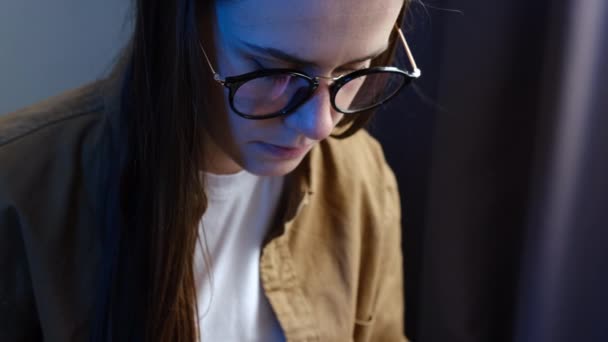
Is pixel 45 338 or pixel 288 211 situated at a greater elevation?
pixel 288 211

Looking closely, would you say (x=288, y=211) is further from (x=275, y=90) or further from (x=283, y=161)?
(x=275, y=90)

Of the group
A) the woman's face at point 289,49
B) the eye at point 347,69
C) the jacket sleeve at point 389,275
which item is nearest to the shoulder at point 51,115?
the woman's face at point 289,49

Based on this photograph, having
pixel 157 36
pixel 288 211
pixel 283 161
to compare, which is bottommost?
pixel 288 211

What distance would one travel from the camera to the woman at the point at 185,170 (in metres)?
0.59

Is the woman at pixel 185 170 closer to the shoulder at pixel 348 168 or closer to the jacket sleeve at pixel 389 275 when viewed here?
the shoulder at pixel 348 168

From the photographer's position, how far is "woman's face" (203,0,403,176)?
1.83 feet

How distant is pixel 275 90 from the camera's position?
24.5 inches

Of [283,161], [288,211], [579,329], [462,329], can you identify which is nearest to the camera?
[283,161]

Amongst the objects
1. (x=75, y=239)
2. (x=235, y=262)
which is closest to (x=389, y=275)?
(x=235, y=262)

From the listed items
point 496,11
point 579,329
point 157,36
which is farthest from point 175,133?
point 579,329

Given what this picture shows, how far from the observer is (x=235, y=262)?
0.85 meters

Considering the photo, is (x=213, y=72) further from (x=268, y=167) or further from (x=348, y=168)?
(x=348, y=168)

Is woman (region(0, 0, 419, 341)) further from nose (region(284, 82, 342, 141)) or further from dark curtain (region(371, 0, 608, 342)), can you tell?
dark curtain (region(371, 0, 608, 342))

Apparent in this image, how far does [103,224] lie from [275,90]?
11.0 inches
